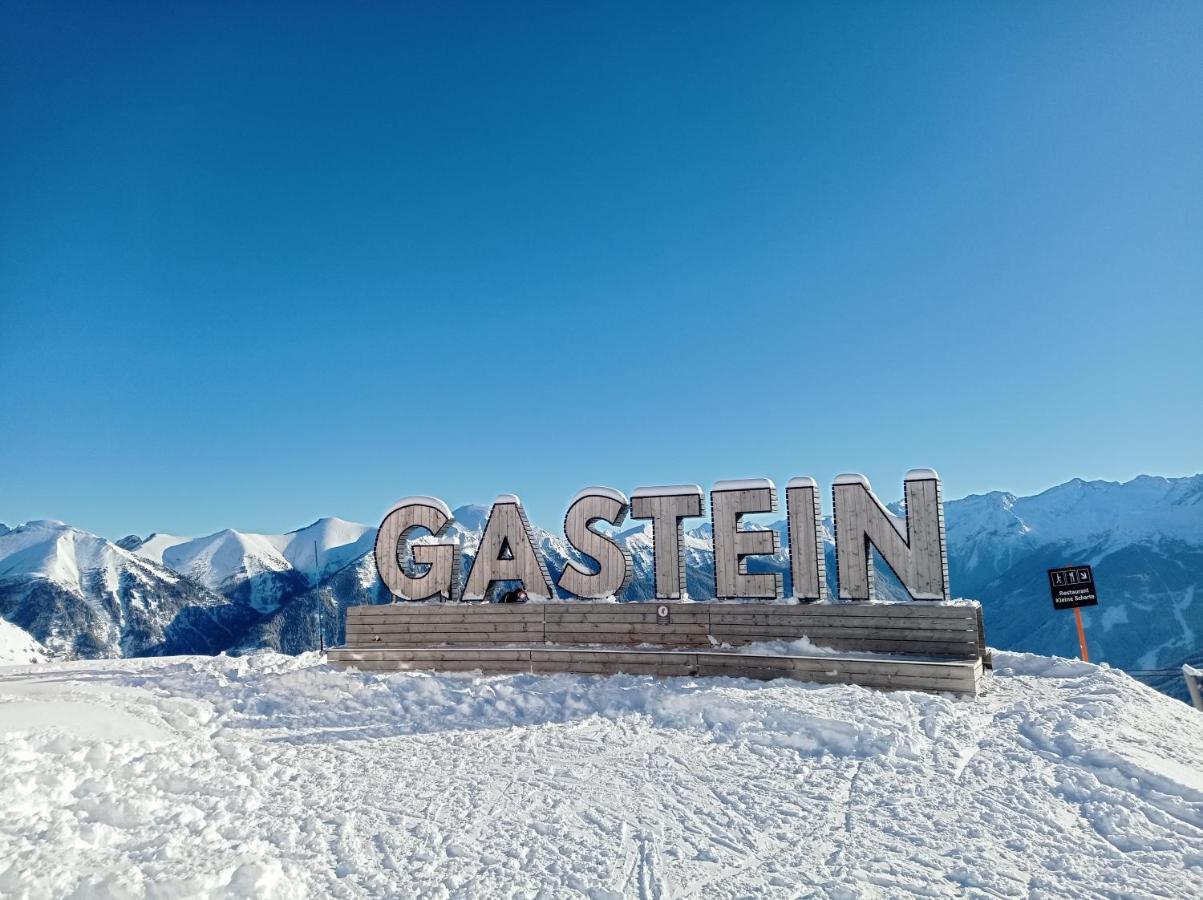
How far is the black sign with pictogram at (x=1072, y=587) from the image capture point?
17.1 metres

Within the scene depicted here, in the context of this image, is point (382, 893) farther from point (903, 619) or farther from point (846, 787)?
point (903, 619)

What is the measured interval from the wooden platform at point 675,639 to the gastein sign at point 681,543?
0.59 meters

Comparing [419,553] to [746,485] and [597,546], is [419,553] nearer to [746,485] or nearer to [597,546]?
[597,546]

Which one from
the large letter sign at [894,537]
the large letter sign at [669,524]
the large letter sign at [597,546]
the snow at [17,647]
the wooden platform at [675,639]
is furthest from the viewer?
the snow at [17,647]

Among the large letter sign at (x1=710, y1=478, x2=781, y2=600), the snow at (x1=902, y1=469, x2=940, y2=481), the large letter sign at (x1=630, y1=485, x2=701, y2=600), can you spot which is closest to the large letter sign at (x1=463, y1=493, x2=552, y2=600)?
the large letter sign at (x1=630, y1=485, x2=701, y2=600)

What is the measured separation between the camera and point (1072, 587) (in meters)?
17.3

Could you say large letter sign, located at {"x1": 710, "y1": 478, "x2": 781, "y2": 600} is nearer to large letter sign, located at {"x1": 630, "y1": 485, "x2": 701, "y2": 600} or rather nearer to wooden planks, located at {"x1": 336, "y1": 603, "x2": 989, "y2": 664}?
wooden planks, located at {"x1": 336, "y1": 603, "x2": 989, "y2": 664}

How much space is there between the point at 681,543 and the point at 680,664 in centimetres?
294

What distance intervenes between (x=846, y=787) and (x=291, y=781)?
22.5 ft

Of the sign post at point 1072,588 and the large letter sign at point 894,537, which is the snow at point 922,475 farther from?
the sign post at point 1072,588

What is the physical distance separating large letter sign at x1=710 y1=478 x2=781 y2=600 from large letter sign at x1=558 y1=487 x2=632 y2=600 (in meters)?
2.21

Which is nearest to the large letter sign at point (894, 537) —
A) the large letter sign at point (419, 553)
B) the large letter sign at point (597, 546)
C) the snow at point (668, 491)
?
the snow at point (668, 491)

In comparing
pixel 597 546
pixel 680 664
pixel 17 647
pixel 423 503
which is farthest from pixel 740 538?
pixel 17 647

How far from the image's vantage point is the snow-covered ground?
6.48 metres
